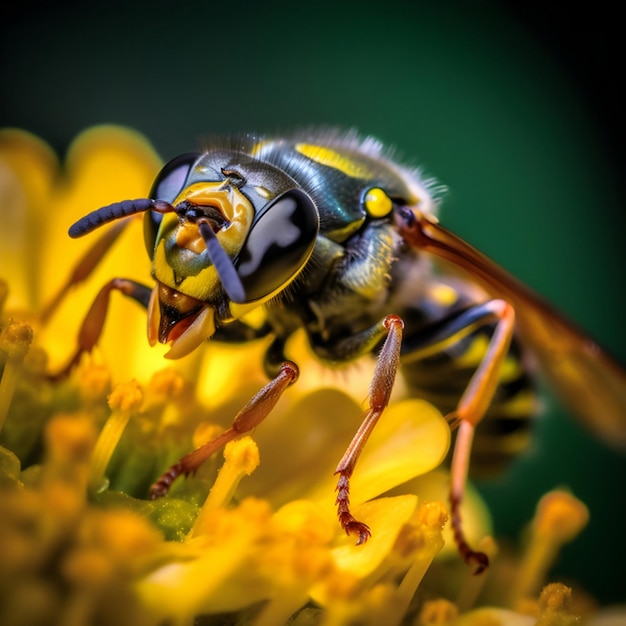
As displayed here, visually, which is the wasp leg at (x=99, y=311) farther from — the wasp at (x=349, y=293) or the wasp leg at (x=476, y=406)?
the wasp leg at (x=476, y=406)

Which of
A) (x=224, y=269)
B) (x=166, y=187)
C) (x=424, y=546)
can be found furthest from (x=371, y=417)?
(x=166, y=187)


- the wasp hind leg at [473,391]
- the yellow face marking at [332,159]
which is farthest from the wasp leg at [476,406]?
the yellow face marking at [332,159]

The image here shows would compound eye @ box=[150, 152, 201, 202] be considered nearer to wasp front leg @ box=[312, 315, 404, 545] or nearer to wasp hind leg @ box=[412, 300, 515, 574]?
wasp front leg @ box=[312, 315, 404, 545]

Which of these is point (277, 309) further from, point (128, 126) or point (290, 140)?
point (128, 126)

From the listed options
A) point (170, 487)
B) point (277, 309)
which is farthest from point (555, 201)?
point (170, 487)

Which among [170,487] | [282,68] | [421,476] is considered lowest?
[170,487]

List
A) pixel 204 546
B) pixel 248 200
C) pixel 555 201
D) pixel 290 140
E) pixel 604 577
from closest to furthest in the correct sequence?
pixel 204 546 → pixel 248 200 → pixel 290 140 → pixel 604 577 → pixel 555 201
